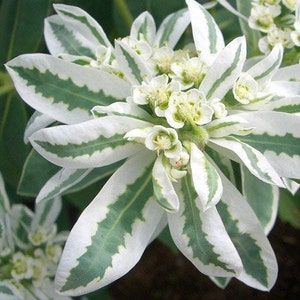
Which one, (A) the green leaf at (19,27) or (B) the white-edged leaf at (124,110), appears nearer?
(B) the white-edged leaf at (124,110)

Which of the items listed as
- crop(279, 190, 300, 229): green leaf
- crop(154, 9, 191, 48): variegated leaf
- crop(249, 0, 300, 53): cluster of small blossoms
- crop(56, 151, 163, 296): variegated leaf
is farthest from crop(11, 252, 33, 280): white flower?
crop(279, 190, 300, 229): green leaf

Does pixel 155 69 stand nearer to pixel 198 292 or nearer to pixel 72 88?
pixel 72 88

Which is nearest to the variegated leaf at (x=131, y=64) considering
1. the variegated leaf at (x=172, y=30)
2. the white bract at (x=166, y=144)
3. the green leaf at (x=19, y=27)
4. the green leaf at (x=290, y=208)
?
the white bract at (x=166, y=144)

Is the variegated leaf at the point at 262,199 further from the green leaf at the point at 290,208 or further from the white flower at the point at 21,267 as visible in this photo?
the green leaf at the point at 290,208

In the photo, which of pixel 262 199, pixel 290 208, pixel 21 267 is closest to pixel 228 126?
pixel 262 199

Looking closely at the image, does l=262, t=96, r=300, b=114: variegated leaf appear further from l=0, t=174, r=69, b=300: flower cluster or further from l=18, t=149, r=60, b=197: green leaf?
l=0, t=174, r=69, b=300: flower cluster

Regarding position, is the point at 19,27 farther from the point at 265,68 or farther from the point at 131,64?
the point at 265,68
